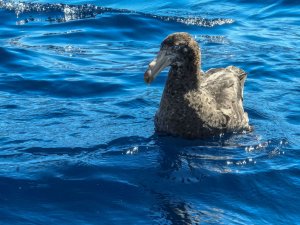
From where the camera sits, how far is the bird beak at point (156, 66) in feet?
28.8

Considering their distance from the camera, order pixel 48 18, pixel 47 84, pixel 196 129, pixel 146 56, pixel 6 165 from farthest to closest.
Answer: pixel 48 18
pixel 146 56
pixel 47 84
pixel 196 129
pixel 6 165

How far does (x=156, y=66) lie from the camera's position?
8.80m

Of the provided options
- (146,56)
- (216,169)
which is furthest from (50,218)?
(146,56)

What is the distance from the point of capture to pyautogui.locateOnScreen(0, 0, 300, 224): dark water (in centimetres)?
755

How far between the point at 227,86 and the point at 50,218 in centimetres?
393

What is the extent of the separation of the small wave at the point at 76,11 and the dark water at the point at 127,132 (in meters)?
0.07

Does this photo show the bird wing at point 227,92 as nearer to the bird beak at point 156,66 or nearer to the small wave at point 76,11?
the bird beak at point 156,66

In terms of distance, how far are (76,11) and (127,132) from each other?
7872 millimetres

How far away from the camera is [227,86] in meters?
Answer: 10.2

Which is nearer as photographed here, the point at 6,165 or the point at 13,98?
the point at 6,165

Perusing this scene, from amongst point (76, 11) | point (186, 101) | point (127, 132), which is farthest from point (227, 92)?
point (76, 11)

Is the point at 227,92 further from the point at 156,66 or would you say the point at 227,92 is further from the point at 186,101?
the point at 156,66

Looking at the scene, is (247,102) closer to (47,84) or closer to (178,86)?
(178,86)

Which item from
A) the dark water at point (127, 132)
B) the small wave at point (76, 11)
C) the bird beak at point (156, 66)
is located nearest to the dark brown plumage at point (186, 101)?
the bird beak at point (156, 66)
